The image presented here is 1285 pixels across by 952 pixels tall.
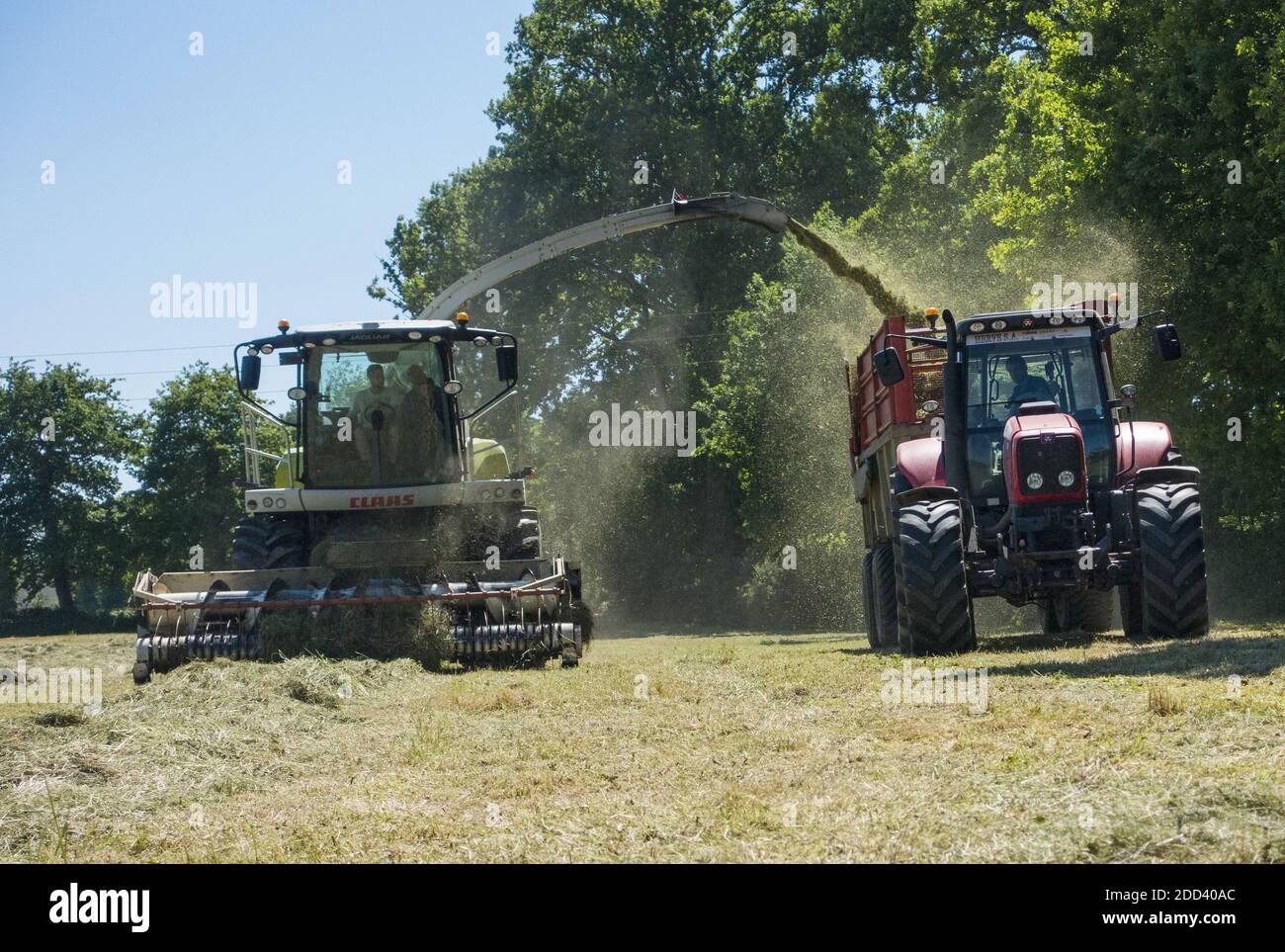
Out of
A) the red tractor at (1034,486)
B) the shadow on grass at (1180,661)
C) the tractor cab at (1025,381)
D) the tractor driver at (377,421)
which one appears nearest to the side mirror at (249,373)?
the tractor driver at (377,421)

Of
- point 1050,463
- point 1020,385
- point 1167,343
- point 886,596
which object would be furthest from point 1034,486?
point 886,596

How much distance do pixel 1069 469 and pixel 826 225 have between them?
89.2 feet

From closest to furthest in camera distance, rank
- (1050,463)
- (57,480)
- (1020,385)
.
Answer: (1050,463) < (1020,385) < (57,480)

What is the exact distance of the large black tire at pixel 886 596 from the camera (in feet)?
51.3

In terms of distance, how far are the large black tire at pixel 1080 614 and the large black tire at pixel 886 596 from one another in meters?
1.58

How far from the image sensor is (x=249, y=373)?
14258 millimetres

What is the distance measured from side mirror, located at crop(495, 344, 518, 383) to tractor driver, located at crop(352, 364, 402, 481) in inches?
48.5

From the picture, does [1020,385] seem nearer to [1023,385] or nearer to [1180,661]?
[1023,385]

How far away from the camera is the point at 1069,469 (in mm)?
11609

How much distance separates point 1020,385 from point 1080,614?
3.73 m

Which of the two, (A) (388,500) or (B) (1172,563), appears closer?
(B) (1172,563)

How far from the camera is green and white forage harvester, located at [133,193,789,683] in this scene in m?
13.6

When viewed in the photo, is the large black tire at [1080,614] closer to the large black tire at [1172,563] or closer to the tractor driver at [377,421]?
the large black tire at [1172,563]
